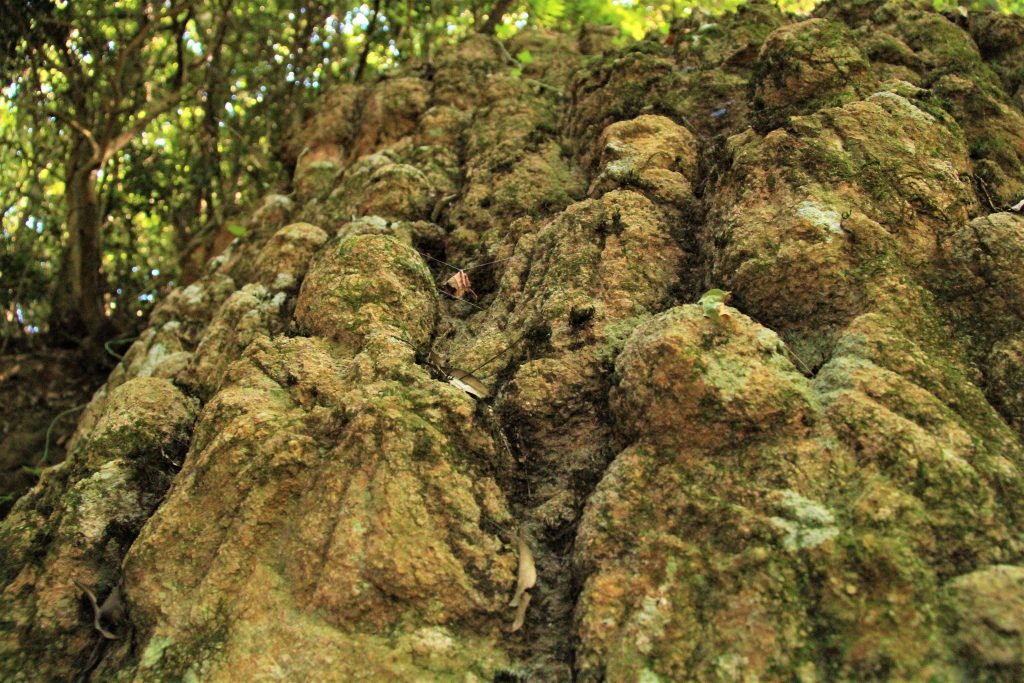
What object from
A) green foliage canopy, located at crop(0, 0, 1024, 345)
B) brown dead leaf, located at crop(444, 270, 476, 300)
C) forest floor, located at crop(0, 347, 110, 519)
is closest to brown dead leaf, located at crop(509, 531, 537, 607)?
brown dead leaf, located at crop(444, 270, 476, 300)

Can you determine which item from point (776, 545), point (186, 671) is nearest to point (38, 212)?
point (186, 671)

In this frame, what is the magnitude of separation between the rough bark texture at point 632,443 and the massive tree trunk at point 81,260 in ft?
8.86

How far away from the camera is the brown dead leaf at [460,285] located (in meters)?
3.44

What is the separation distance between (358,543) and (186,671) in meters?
0.56

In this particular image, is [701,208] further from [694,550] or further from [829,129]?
[694,550]

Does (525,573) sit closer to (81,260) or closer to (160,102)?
(81,260)

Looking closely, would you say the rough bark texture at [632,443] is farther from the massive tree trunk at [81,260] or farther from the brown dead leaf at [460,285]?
the massive tree trunk at [81,260]

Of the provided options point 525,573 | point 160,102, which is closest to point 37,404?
point 160,102

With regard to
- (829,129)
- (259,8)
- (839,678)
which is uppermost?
(259,8)

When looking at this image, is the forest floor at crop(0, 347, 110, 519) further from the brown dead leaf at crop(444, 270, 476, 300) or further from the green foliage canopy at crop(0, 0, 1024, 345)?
the brown dead leaf at crop(444, 270, 476, 300)

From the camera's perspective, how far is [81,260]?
5887 mm

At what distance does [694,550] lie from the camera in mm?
2031

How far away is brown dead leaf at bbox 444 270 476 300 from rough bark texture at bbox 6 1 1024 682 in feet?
0.31

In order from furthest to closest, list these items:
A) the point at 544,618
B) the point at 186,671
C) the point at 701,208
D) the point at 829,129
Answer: the point at 701,208 < the point at 829,129 < the point at 544,618 < the point at 186,671
